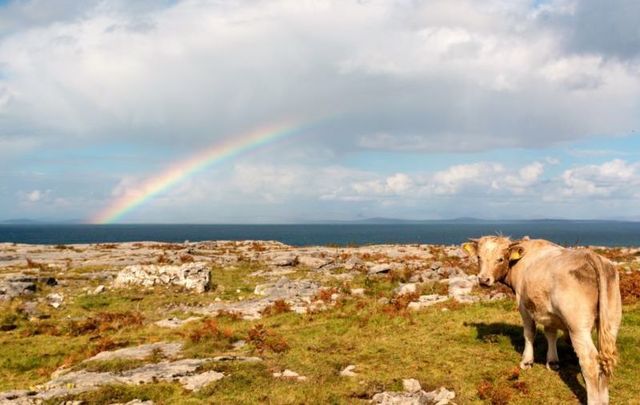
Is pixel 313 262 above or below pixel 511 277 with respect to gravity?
below

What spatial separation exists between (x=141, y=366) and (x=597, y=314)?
1151 cm

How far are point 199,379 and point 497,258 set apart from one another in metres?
8.18

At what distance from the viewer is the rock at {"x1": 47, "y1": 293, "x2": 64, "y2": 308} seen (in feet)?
96.8

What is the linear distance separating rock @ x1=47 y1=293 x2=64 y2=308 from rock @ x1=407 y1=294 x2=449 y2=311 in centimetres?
2013

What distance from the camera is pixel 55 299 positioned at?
31016 mm

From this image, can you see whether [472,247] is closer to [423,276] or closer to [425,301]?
[425,301]

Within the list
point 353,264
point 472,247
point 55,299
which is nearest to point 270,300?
point 55,299

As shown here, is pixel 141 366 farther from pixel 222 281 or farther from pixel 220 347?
pixel 222 281

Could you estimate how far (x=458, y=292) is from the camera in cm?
2569

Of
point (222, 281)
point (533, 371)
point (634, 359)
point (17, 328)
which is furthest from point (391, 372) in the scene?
point (222, 281)

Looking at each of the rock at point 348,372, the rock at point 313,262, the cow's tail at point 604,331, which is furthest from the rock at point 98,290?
the cow's tail at point 604,331

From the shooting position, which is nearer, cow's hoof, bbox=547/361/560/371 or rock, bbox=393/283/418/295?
cow's hoof, bbox=547/361/560/371

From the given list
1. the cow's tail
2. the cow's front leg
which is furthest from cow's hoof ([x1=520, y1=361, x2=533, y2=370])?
the cow's tail

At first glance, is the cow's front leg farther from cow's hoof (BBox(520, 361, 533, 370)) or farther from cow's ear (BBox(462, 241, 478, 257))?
cow's ear (BBox(462, 241, 478, 257))
